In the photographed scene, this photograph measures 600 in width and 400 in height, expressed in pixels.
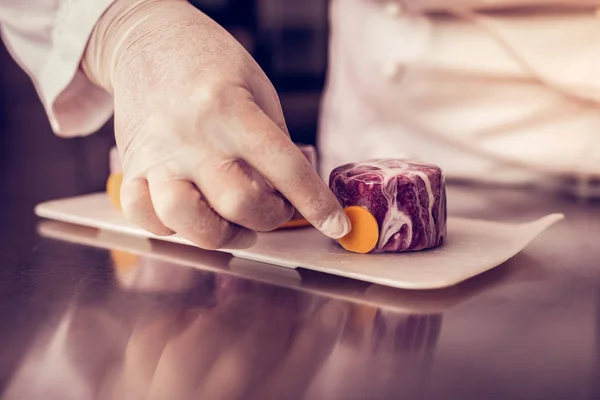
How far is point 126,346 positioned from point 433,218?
1.33 ft

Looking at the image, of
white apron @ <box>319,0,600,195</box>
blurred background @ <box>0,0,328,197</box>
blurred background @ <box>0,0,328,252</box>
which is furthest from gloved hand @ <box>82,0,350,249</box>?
blurred background @ <box>0,0,328,197</box>

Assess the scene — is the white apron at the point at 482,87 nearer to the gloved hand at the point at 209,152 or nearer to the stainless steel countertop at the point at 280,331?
the stainless steel countertop at the point at 280,331

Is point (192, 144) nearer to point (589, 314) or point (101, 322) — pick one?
point (101, 322)

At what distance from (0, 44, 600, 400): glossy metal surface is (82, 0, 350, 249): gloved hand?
7cm

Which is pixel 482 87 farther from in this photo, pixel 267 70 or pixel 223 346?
pixel 267 70

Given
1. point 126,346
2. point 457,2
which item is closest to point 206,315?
point 126,346

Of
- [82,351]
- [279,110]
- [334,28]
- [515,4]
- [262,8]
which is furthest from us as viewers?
[262,8]

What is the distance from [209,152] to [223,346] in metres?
0.22

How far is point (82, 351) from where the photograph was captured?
557mm

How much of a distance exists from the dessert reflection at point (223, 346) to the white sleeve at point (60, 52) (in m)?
0.42

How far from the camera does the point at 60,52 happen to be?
1013mm

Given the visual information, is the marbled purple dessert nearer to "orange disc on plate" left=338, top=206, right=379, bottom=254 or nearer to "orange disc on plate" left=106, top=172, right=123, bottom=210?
"orange disc on plate" left=338, top=206, right=379, bottom=254

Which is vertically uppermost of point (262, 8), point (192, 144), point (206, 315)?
point (192, 144)

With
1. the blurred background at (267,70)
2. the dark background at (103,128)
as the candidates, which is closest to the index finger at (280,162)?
the dark background at (103,128)
